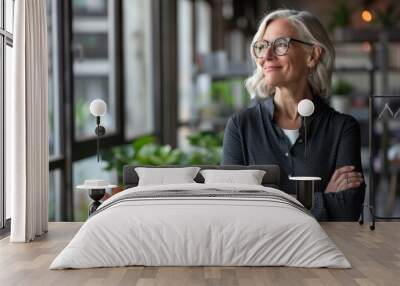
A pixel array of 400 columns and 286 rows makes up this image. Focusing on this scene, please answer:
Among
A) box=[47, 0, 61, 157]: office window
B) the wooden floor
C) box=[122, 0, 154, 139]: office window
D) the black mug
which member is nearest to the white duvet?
the wooden floor

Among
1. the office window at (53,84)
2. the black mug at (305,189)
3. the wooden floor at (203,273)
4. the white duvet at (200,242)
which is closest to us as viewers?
the wooden floor at (203,273)

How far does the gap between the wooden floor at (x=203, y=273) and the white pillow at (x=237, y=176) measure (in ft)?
2.02

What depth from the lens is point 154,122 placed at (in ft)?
32.2

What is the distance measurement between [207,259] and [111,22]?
4570 millimetres

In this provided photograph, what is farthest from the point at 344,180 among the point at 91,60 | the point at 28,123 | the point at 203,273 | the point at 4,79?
the point at 91,60

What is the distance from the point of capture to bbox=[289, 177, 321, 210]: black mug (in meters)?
4.43

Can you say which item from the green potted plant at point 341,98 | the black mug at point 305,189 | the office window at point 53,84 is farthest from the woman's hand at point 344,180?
the green potted plant at point 341,98

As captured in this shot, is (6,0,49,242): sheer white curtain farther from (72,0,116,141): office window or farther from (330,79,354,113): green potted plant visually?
(330,79,354,113): green potted plant

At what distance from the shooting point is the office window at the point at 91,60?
6754mm

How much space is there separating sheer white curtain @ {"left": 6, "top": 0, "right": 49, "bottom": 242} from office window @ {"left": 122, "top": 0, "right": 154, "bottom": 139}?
3596 mm

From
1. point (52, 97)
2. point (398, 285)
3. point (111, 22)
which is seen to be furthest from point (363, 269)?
point (111, 22)

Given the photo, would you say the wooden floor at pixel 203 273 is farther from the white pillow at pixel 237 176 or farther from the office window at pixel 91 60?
the office window at pixel 91 60

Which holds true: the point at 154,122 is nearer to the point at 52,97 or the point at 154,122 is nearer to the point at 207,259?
the point at 52,97

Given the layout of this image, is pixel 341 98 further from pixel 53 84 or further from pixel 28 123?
pixel 28 123
